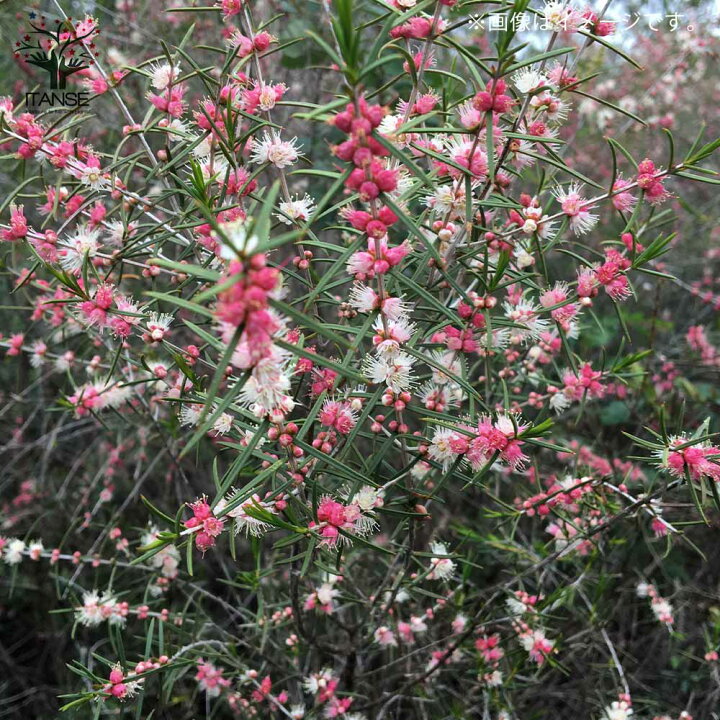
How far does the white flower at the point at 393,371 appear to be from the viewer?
1.14 metres

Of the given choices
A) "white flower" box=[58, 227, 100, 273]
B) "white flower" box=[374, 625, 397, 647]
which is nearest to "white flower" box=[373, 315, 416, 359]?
"white flower" box=[58, 227, 100, 273]

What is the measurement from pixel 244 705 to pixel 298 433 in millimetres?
1151

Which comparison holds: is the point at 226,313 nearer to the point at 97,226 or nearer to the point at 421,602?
the point at 97,226

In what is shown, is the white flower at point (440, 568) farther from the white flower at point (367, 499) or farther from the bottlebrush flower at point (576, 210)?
the bottlebrush flower at point (576, 210)

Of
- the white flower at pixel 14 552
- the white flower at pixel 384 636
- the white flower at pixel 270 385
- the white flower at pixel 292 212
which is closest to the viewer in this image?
the white flower at pixel 270 385

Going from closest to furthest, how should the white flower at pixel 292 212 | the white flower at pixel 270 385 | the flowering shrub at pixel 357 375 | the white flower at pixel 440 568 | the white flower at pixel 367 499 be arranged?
1. the white flower at pixel 270 385
2. the flowering shrub at pixel 357 375
3. the white flower at pixel 367 499
4. the white flower at pixel 292 212
5. the white flower at pixel 440 568

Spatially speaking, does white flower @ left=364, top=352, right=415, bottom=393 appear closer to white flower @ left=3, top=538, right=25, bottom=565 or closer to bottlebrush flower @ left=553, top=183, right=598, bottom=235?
bottlebrush flower @ left=553, top=183, right=598, bottom=235

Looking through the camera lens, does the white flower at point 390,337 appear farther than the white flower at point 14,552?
No

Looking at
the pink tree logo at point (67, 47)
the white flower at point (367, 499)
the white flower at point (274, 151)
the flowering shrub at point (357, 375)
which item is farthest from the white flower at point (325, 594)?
the pink tree logo at point (67, 47)

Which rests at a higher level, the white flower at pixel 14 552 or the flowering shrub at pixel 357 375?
the flowering shrub at pixel 357 375

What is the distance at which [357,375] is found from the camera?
3.06 feet

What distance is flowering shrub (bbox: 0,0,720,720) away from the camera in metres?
1.06

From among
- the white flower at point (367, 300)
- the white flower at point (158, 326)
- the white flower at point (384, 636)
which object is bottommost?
the white flower at point (384, 636)

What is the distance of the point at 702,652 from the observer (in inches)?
102
